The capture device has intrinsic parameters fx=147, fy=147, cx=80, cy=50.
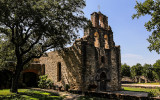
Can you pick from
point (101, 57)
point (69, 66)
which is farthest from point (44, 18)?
point (101, 57)

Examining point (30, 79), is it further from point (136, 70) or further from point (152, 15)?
point (136, 70)

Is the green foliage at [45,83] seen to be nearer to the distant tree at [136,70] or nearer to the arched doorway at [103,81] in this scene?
the arched doorway at [103,81]

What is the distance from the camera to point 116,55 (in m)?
A: 18.8

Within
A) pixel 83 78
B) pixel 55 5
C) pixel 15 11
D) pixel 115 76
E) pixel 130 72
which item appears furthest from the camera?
pixel 130 72

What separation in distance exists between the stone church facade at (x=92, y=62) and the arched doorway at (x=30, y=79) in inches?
134

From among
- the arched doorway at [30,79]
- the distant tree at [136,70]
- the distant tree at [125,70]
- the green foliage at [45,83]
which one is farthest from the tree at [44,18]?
the distant tree at [136,70]

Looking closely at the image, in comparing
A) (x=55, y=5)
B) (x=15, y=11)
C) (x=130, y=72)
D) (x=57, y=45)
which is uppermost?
(x=55, y=5)

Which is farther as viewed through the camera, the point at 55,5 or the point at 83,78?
the point at 83,78

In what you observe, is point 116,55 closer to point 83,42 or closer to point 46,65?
point 83,42

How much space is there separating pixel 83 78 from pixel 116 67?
558 centimetres

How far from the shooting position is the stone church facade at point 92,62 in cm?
1536

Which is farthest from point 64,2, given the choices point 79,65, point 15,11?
point 79,65

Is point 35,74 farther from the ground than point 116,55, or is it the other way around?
point 116,55

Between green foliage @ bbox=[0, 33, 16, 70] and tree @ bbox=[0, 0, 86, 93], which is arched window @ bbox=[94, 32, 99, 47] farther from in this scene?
green foliage @ bbox=[0, 33, 16, 70]
